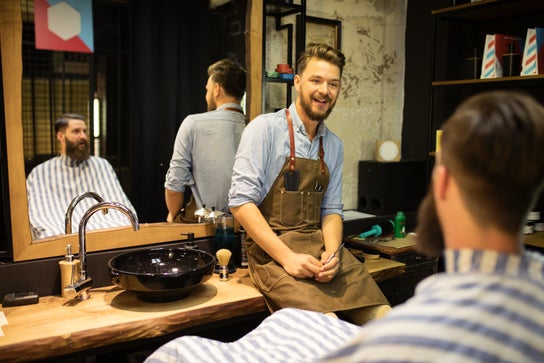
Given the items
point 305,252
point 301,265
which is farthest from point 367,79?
point 301,265

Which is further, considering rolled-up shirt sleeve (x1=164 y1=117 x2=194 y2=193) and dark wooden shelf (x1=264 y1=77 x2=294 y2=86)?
dark wooden shelf (x1=264 y1=77 x2=294 y2=86)

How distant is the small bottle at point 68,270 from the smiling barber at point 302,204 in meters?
0.67

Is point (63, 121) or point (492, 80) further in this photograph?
point (492, 80)

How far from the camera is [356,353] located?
36.5 inches

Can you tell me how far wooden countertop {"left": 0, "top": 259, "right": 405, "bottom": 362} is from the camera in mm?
1708

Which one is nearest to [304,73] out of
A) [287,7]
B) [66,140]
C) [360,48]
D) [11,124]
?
[287,7]

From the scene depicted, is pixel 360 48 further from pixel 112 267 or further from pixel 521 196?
pixel 521 196

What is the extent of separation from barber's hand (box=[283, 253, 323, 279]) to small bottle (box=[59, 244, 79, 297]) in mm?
830

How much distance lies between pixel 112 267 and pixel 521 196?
1538 millimetres

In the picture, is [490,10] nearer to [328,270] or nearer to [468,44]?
[468,44]

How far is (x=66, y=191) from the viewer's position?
2.22 m

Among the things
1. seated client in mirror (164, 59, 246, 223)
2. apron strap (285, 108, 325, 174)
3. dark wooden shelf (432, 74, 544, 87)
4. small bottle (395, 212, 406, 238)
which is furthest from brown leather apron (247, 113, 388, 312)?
dark wooden shelf (432, 74, 544, 87)

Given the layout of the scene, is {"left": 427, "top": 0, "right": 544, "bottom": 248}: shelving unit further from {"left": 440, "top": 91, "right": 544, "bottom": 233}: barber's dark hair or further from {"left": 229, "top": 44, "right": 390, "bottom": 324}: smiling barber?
{"left": 440, "top": 91, "right": 544, "bottom": 233}: barber's dark hair

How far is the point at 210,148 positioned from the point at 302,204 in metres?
0.57
